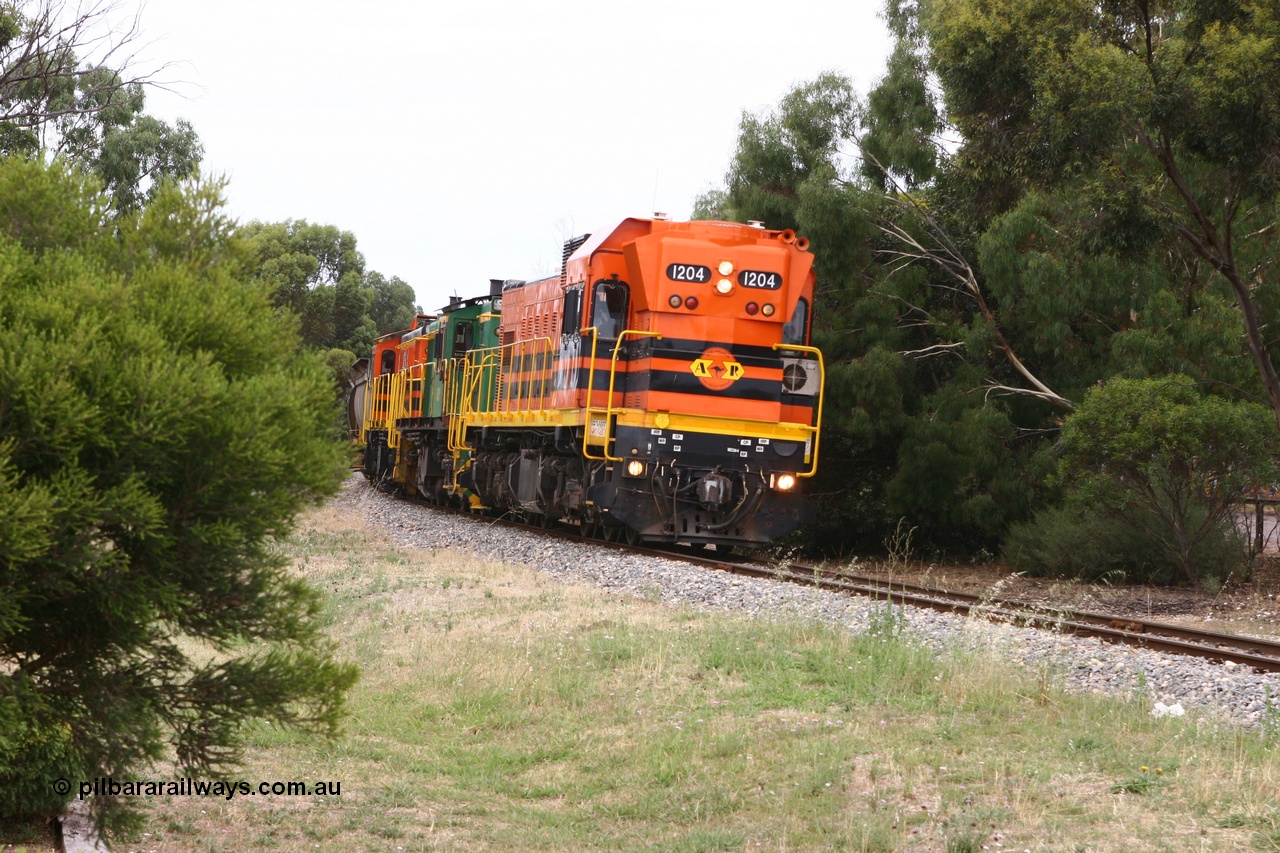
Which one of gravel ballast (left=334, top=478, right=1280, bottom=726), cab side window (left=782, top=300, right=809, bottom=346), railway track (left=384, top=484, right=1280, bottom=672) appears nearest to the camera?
gravel ballast (left=334, top=478, right=1280, bottom=726)

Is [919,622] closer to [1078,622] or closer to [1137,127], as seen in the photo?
[1078,622]

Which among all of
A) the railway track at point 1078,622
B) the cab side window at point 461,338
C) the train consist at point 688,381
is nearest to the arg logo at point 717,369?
the train consist at point 688,381

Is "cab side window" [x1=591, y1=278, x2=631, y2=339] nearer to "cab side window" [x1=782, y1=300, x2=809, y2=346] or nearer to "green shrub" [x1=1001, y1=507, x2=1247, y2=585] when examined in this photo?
"cab side window" [x1=782, y1=300, x2=809, y2=346]

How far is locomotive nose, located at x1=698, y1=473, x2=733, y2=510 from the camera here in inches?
642

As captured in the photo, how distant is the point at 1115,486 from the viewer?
58.4 ft

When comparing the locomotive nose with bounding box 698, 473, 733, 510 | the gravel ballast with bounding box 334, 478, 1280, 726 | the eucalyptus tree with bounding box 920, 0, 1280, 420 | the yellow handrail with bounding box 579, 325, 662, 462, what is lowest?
the gravel ballast with bounding box 334, 478, 1280, 726

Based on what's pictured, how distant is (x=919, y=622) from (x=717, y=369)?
5.80 metres

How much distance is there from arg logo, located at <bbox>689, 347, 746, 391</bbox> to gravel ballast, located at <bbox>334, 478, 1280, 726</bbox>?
7.66 ft

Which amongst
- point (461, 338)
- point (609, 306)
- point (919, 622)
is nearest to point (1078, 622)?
point (919, 622)

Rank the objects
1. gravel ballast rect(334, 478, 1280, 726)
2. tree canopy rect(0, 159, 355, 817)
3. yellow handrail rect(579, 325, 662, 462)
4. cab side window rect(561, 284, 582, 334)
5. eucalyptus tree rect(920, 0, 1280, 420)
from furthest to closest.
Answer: cab side window rect(561, 284, 582, 334)
eucalyptus tree rect(920, 0, 1280, 420)
yellow handrail rect(579, 325, 662, 462)
gravel ballast rect(334, 478, 1280, 726)
tree canopy rect(0, 159, 355, 817)

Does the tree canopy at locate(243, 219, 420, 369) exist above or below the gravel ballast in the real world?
above

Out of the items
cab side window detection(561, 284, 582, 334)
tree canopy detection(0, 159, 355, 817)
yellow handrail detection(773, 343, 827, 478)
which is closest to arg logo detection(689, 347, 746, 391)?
yellow handrail detection(773, 343, 827, 478)

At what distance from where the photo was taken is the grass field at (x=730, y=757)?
6285 mm

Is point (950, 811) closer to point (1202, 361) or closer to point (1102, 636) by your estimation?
point (1102, 636)
